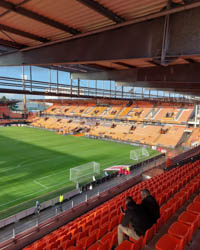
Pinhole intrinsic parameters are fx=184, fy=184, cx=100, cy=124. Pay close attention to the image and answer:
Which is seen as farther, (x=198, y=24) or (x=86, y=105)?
(x=86, y=105)

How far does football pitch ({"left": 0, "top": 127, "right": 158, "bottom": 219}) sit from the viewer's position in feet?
41.3

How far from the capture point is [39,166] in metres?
18.7

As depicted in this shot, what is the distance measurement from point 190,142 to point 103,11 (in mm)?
27576

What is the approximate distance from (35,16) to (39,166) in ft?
53.1

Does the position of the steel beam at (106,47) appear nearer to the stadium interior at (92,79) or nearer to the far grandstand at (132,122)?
the stadium interior at (92,79)

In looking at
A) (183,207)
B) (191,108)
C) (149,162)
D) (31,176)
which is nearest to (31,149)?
(31,176)

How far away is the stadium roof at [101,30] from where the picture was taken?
13.6 feet

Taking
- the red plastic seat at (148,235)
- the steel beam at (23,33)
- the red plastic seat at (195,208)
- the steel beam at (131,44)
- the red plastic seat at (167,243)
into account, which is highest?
the steel beam at (23,33)

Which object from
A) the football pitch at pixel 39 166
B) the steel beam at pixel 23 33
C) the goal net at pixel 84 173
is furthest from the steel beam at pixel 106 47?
the goal net at pixel 84 173

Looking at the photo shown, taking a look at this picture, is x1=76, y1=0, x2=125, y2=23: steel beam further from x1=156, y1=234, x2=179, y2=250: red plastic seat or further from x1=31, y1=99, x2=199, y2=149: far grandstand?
x1=31, y1=99, x2=199, y2=149: far grandstand

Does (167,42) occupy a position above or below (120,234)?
above

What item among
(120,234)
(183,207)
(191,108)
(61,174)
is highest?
(191,108)

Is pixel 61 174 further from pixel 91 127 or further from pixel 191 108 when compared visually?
pixel 191 108

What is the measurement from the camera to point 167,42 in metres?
4.49
